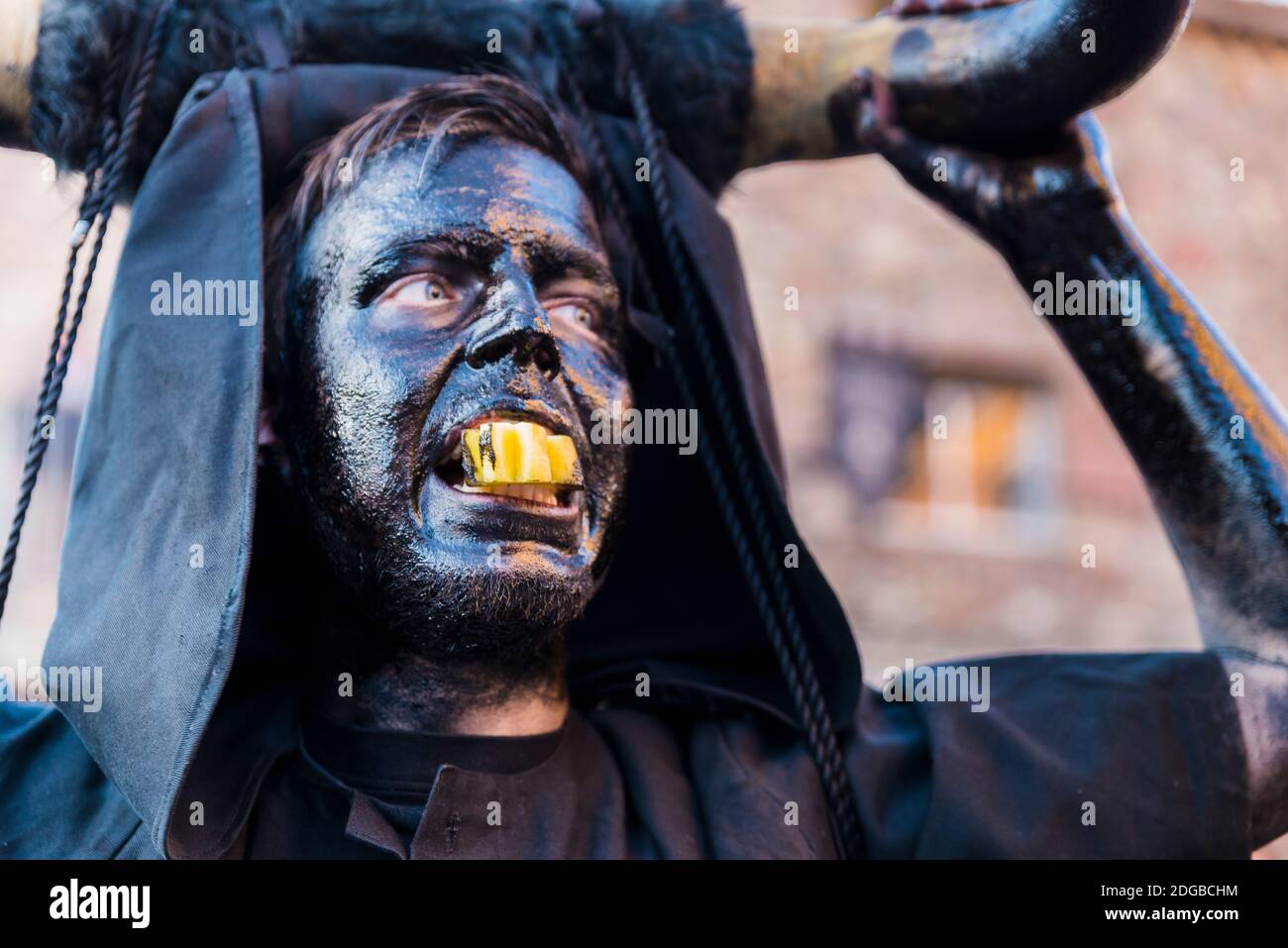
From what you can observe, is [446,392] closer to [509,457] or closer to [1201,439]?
[509,457]

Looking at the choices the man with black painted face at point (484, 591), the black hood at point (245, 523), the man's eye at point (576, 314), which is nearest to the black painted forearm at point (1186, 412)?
the man with black painted face at point (484, 591)

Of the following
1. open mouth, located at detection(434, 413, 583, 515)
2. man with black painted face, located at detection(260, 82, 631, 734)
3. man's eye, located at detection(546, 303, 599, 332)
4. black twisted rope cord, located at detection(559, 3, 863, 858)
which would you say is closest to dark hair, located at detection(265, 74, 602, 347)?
man with black painted face, located at detection(260, 82, 631, 734)

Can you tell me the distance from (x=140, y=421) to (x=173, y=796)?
20.7 inches

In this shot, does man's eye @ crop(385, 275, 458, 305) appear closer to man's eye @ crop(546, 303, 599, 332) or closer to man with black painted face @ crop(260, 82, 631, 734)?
man with black painted face @ crop(260, 82, 631, 734)

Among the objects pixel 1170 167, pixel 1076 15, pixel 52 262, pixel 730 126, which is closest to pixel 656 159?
pixel 730 126

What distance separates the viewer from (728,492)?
2.45 metres

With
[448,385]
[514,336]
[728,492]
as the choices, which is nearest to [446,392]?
[448,385]

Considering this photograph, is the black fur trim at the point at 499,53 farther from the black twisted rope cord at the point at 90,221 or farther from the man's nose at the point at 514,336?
the man's nose at the point at 514,336

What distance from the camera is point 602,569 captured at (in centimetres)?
220

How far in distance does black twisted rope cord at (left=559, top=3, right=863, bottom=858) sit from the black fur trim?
0.12 ft

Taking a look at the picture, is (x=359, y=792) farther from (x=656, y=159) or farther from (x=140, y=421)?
(x=656, y=159)

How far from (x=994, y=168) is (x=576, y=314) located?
0.69m

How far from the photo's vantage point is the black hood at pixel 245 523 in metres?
1.93

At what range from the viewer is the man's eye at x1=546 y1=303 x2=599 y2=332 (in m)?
2.29
